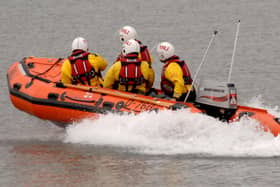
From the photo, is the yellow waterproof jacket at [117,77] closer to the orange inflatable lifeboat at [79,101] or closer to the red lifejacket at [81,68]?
the orange inflatable lifeboat at [79,101]

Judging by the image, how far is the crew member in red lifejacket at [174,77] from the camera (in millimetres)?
13859

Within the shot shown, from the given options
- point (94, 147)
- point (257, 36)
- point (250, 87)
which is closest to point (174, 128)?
point (94, 147)

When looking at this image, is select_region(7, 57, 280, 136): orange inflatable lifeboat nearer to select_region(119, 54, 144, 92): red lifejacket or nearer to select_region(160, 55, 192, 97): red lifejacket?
select_region(119, 54, 144, 92): red lifejacket

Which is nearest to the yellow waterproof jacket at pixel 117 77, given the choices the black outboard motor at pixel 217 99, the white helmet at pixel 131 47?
the white helmet at pixel 131 47

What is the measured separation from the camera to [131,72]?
14195 mm

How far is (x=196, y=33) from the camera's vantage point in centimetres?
2272

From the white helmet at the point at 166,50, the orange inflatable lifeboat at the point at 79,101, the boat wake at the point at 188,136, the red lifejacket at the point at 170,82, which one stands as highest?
the white helmet at the point at 166,50

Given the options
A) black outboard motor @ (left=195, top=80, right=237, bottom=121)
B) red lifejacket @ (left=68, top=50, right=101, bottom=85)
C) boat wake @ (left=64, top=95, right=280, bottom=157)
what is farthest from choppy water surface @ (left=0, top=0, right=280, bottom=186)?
red lifejacket @ (left=68, top=50, right=101, bottom=85)

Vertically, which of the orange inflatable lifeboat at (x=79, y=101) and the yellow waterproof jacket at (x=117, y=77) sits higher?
the yellow waterproof jacket at (x=117, y=77)

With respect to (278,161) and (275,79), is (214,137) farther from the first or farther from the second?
(275,79)

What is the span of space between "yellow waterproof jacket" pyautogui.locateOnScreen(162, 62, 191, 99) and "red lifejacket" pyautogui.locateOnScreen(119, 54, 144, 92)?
498 millimetres

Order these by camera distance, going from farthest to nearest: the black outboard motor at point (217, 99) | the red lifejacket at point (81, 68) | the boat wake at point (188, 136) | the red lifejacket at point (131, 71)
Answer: the red lifejacket at point (81, 68), the red lifejacket at point (131, 71), the black outboard motor at point (217, 99), the boat wake at point (188, 136)

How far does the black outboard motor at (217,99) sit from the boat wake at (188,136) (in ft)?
1.01

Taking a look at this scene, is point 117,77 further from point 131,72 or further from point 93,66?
point 93,66
